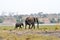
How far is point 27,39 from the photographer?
61.8 ft

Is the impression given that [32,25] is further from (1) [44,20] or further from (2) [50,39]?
(1) [44,20]

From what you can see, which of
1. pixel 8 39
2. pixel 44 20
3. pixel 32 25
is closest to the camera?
pixel 8 39

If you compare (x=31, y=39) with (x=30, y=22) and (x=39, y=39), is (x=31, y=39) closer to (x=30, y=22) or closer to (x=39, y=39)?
(x=39, y=39)

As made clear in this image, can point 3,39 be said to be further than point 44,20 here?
No

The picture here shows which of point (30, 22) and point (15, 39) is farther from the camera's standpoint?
point (30, 22)

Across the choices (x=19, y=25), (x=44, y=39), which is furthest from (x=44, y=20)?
(x=44, y=39)

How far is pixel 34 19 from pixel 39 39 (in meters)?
14.7

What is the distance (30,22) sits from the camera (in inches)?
1299

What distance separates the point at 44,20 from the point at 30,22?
4187 cm

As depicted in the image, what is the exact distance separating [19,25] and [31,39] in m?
16.2

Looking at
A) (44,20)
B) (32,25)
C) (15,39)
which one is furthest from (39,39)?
(44,20)

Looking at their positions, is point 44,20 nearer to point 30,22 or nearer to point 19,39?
point 30,22

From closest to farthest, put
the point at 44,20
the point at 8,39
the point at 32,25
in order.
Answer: the point at 8,39, the point at 32,25, the point at 44,20

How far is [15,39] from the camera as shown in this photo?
18.7 meters
